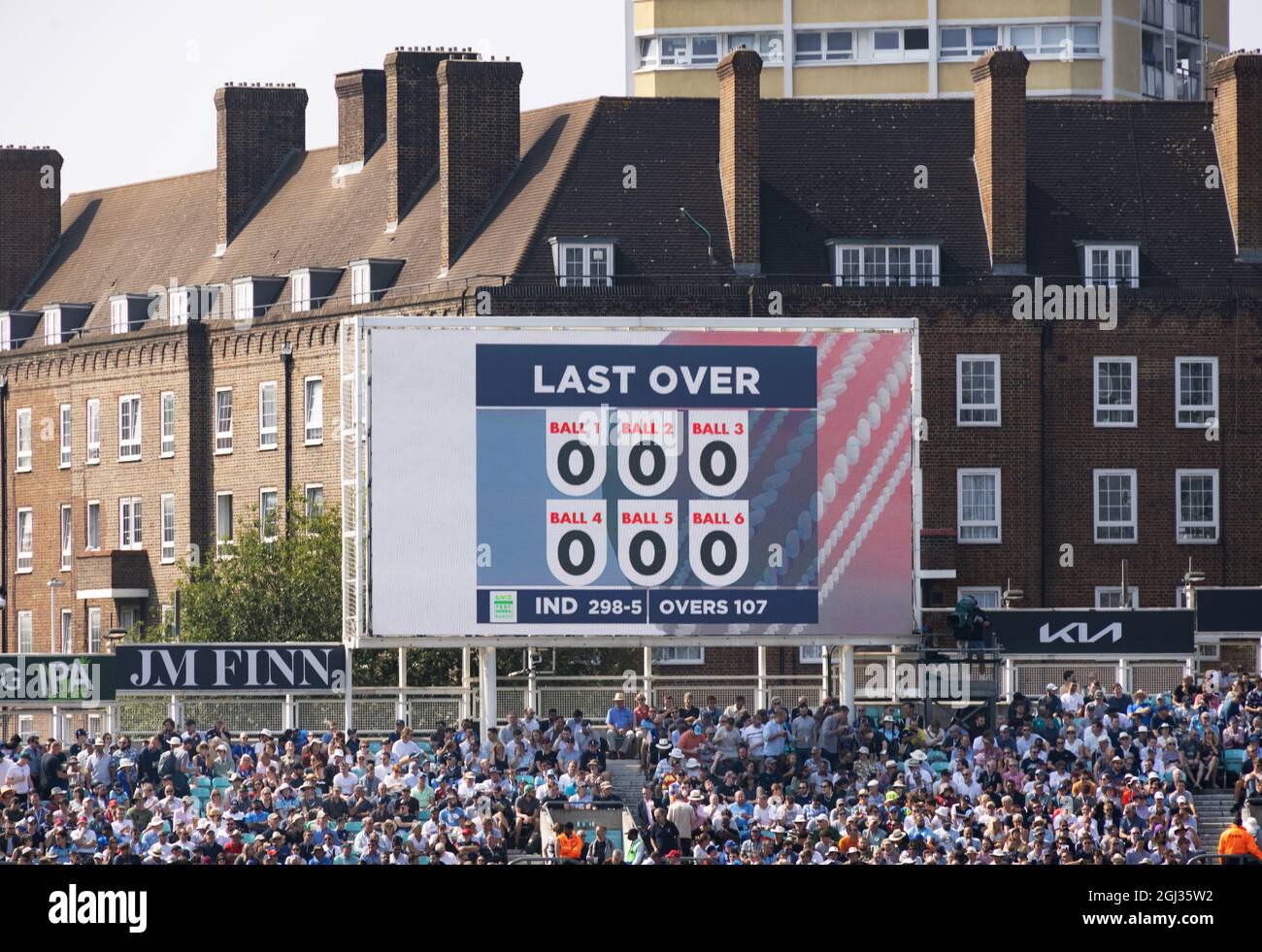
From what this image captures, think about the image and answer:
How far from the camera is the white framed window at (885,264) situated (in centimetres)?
6006

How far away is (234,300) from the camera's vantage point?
69.8 m

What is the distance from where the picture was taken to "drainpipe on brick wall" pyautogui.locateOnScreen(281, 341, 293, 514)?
217 feet

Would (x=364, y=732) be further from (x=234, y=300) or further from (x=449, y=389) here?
(x=234, y=300)

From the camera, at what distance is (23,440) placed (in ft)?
249

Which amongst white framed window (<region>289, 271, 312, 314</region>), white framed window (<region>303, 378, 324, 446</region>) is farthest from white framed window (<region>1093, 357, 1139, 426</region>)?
white framed window (<region>289, 271, 312, 314</region>)

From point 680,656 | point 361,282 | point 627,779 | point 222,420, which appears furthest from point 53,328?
point 627,779

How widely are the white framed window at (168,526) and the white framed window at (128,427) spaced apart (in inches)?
95.8

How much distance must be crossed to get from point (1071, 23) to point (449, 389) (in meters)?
62.6

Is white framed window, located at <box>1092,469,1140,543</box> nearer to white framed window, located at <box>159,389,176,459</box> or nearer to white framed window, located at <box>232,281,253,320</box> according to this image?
white framed window, located at <box>232,281,253,320</box>

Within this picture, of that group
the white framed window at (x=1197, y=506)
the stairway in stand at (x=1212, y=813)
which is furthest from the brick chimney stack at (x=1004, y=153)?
the stairway in stand at (x=1212, y=813)

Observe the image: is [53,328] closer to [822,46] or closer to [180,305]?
[180,305]

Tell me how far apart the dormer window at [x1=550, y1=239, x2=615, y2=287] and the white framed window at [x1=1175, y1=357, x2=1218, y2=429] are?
14668mm

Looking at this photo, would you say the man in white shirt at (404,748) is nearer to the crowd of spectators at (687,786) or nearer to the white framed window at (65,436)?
the crowd of spectators at (687,786)
